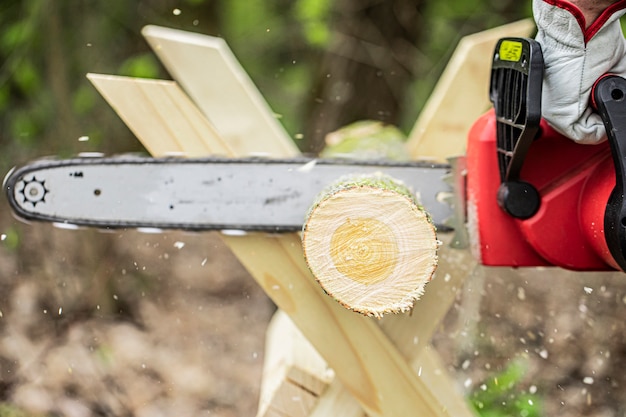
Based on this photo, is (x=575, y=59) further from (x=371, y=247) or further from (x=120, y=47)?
(x=120, y=47)

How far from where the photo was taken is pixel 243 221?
6.28 ft

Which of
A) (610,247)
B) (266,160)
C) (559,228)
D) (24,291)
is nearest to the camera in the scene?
(610,247)

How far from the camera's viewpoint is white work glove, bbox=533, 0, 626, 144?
146 cm

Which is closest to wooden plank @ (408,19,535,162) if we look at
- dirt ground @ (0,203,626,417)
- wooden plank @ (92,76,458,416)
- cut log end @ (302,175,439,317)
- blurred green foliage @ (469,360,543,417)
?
wooden plank @ (92,76,458,416)

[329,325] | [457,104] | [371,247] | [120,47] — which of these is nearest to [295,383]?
[329,325]

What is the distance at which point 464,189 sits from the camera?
190 cm

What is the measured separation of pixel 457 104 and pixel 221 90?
0.68 m

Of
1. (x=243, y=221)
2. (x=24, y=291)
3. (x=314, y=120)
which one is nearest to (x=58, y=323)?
(x=24, y=291)

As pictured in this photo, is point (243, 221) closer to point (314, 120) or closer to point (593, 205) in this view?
point (593, 205)

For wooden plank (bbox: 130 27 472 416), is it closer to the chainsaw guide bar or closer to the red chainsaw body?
the chainsaw guide bar

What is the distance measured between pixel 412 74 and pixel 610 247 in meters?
2.94

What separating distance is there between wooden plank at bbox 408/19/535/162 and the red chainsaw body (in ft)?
1.21

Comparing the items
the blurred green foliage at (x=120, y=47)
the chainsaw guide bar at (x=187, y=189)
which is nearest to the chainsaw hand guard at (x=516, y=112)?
the chainsaw guide bar at (x=187, y=189)

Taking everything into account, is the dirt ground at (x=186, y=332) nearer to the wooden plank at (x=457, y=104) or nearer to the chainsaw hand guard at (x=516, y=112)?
the wooden plank at (x=457, y=104)
